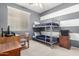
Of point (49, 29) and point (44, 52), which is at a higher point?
point (49, 29)

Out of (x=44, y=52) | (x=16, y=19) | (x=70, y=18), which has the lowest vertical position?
(x=44, y=52)

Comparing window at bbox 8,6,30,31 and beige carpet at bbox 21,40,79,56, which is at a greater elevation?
window at bbox 8,6,30,31

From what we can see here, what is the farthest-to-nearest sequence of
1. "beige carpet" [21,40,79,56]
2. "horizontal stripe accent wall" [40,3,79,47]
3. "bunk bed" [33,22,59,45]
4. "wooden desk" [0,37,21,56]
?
"bunk bed" [33,22,59,45] < "horizontal stripe accent wall" [40,3,79,47] < "beige carpet" [21,40,79,56] < "wooden desk" [0,37,21,56]

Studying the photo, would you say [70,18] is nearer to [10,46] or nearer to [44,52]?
[44,52]

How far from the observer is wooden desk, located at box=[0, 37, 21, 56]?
108 cm

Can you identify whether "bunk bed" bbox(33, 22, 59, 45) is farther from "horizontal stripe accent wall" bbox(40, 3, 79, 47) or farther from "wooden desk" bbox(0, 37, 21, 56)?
"wooden desk" bbox(0, 37, 21, 56)

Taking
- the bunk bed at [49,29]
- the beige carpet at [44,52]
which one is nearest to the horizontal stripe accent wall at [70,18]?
the bunk bed at [49,29]

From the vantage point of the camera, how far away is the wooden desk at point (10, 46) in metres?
1.08

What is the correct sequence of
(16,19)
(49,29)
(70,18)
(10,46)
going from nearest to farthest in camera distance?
(10,46) < (16,19) < (70,18) < (49,29)

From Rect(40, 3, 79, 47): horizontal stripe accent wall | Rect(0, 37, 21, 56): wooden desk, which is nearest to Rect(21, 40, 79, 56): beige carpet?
Rect(0, 37, 21, 56): wooden desk

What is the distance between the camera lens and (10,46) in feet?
4.19

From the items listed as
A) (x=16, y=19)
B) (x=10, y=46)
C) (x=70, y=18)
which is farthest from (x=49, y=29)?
(x=10, y=46)

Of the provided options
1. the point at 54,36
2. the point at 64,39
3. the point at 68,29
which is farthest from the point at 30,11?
the point at 64,39

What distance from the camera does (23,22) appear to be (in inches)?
68.7
